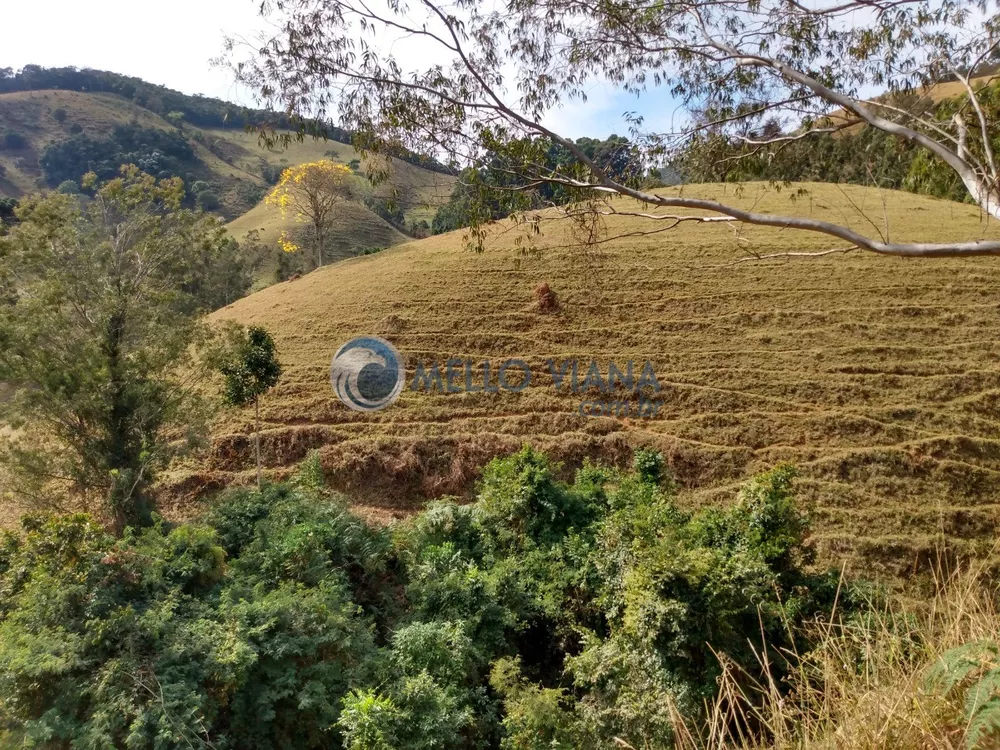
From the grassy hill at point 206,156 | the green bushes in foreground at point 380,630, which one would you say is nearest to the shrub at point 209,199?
the grassy hill at point 206,156

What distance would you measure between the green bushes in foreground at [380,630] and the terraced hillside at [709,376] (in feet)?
12.4

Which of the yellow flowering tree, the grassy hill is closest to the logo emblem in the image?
the yellow flowering tree

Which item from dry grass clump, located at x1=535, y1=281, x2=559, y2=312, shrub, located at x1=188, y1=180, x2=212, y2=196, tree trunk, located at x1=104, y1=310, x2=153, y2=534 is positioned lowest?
tree trunk, located at x1=104, y1=310, x2=153, y2=534

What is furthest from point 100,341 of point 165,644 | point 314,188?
point 314,188

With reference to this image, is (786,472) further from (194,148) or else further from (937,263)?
(194,148)

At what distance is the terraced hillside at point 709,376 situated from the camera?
37.4 feet

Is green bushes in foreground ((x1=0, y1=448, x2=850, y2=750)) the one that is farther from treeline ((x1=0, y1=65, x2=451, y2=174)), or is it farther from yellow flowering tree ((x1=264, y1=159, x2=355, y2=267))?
treeline ((x1=0, y1=65, x2=451, y2=174))

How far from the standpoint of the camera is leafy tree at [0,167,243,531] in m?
9.41

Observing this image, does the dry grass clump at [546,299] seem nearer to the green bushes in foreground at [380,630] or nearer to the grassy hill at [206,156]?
the green bushes in foreground at [380,630]

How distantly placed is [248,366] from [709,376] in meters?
10.2

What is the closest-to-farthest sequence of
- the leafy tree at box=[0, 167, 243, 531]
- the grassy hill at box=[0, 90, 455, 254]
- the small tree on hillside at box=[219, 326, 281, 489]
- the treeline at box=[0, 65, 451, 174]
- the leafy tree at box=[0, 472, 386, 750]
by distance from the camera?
the leafy tree at box=[0, 472, 386, 750] < the leafy tree at box=[0, 167, 243, 531] < the small tree on hillside at box=[219, 326, 281, 489] < the grassy hill at box=[0, 90, 455, 254] < the treeline at box=[0, 65, 451, 174]

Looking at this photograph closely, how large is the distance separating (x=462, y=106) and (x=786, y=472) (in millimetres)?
6198

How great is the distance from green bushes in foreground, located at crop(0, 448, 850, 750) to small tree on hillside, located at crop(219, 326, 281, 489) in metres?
2.88

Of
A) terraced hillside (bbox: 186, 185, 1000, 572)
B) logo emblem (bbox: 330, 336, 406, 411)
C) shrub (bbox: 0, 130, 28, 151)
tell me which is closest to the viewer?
terraced hillside (bbox: 186, 185, 1000, 572)
